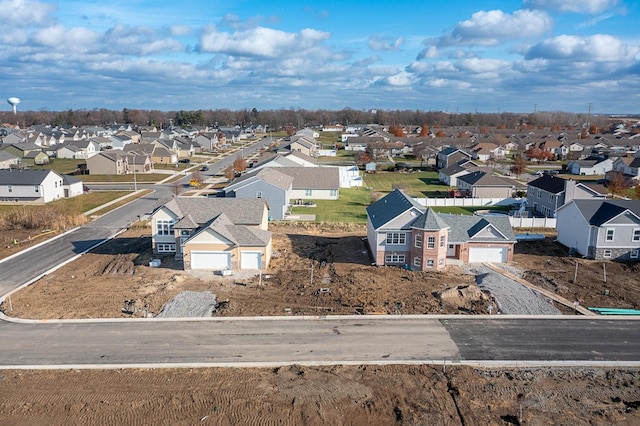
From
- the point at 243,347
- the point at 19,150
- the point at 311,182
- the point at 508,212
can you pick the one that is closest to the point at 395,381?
the point at 243,347

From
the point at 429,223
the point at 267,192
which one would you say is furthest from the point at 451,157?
the point at 429,223

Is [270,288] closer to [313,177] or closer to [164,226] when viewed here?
[164,226]

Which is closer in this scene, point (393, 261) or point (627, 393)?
point (627, 393)

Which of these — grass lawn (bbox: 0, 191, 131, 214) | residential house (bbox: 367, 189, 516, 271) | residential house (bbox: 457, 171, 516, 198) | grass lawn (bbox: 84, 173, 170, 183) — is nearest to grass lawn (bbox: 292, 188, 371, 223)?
residential house (bbox: 457, 171, 516, 198)

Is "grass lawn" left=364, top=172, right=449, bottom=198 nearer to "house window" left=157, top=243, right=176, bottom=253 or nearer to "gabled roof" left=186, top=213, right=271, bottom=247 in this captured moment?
"gabled roof" left=186, top=213, right=271, bottom=247

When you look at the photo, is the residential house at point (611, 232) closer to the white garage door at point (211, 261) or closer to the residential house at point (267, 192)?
the residential house at point (267, 192)

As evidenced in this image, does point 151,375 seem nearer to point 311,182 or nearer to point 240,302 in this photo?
point 240,302

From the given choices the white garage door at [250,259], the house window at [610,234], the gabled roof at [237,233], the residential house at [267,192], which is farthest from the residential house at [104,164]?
the house window at [610,234]
